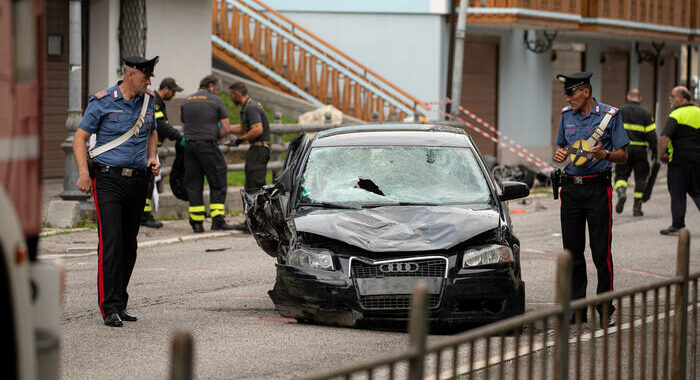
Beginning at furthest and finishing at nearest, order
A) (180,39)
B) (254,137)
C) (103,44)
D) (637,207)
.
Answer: (180,39) < (103,44) < (637,207) < (254,137)

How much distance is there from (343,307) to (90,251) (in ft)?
18.6

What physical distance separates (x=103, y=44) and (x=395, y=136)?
12122 mm

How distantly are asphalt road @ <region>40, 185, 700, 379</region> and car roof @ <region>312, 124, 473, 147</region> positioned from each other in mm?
1418

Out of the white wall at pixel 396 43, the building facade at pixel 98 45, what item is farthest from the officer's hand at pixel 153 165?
the white wall at pixel 396 43

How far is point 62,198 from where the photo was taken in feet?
51.8

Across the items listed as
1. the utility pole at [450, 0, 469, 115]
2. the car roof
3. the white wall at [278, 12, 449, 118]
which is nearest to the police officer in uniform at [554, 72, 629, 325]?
the car roof

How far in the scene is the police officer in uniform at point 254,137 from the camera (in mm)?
15695

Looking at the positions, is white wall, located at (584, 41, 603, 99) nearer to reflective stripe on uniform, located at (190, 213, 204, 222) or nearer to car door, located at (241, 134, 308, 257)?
reflective stripe on uniform, located at (190, 213, 204, 222)

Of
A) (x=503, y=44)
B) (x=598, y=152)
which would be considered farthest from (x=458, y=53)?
(x=598, y=152)

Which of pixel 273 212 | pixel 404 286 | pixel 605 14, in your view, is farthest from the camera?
pixel 605 14

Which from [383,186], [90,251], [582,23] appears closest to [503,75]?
[582,23]

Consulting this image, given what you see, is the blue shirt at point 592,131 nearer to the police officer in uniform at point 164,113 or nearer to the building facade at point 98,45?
the police officer in uniform at point 164,113

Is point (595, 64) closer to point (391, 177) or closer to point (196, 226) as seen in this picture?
point (196, 226)

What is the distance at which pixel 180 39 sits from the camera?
75.9 ft
